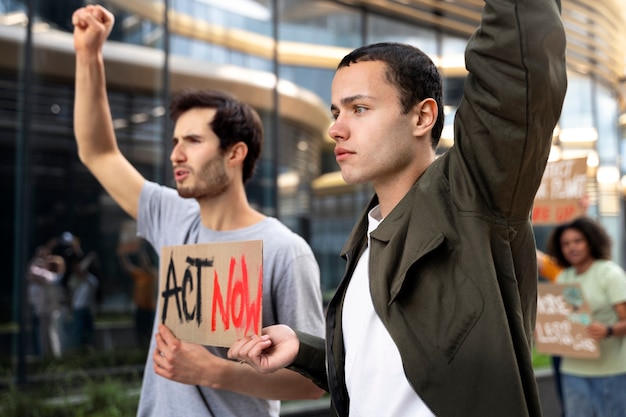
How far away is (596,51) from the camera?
1343cm

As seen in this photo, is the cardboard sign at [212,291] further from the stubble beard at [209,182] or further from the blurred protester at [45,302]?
the blurred protester at [45,302]

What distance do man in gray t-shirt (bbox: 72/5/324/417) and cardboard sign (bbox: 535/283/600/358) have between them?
2.80m

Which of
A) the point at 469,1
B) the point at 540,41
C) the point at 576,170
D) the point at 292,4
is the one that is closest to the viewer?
the point at 540,41

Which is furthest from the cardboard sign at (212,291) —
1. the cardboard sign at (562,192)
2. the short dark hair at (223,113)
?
the cardboard sign at (562,192)

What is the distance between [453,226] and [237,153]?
119 centimetres

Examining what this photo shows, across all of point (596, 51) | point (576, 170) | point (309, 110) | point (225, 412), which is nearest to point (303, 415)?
point (576, 170)

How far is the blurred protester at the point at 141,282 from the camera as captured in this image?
24.5ft

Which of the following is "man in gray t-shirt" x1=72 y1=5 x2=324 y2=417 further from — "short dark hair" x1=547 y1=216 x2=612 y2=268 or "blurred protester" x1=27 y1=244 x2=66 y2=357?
"blurred protester" x1=27 y1=244 x2=66 y2=357

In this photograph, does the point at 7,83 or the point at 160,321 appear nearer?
the point at 160,321

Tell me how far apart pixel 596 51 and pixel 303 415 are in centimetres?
1041

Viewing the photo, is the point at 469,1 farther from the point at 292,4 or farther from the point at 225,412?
the point at 225,412

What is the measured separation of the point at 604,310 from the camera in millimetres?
4688

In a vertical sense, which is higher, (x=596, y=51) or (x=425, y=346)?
(x=596, y=51)

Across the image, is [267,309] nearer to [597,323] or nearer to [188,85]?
[597,323]
